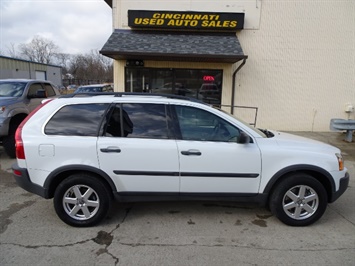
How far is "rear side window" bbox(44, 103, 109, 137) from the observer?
3.37 m

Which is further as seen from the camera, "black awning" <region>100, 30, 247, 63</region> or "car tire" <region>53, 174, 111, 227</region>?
"black awning" <region>100, 30, 247, 63</region>

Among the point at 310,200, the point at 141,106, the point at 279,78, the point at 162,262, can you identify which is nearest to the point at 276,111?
the point at 279,78

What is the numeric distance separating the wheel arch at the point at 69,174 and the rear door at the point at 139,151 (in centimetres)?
7

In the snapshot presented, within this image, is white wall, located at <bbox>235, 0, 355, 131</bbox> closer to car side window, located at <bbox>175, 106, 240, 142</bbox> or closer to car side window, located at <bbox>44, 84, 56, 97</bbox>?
car side window, located at <bbox>44, 84, 56, 97</bbox>

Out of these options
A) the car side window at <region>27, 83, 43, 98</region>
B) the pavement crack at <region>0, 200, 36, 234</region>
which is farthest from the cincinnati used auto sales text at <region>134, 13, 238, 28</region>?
the pavement crack at <region>0, 200, 36, 234</region>

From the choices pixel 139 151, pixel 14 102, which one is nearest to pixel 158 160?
pixel 139 151

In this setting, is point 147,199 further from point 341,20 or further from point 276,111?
point 341,20

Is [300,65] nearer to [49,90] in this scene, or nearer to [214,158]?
[214,158]

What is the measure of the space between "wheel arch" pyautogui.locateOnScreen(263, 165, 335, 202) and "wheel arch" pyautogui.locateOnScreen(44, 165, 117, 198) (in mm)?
2053

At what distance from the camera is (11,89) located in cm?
743

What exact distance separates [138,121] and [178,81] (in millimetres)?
7452

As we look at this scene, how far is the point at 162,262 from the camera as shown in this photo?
2.73 m

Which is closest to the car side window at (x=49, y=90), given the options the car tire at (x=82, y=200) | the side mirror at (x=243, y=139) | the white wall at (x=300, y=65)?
the car tire at (x=82, y=200)

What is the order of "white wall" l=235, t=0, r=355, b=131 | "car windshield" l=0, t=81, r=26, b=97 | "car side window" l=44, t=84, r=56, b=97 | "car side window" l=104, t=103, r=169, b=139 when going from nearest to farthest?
"car side window" l=104, t=103, r=169, b=139
"car windshield" l=0, t=81, r=26, b=97
"car side window" l=44, t=84, r=56, b=97
"white wall" l=235, t=0, r=355, b=131
